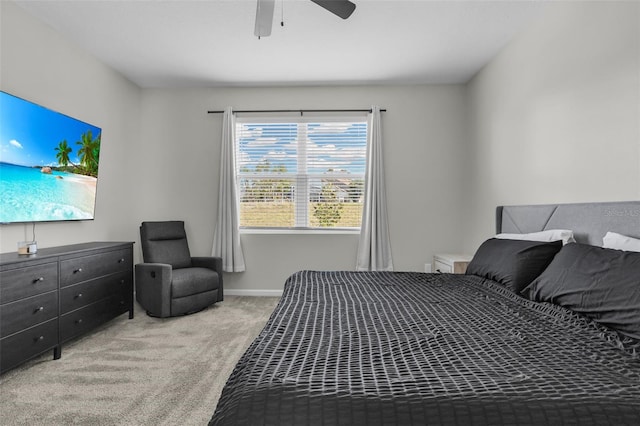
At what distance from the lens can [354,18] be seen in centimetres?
319

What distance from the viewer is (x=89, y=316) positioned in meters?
3.23

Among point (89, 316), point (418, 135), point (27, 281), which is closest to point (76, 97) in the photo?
point (27, 281)

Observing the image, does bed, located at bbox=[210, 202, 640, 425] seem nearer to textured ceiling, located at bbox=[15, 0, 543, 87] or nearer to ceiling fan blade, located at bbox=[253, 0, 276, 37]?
ceiling fan blade, located at bbox=[253, 0, 276, 37]

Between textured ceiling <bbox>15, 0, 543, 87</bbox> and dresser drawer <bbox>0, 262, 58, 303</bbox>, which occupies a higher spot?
textured ceiling <bbox>15, 0, 543, 87</bbox>

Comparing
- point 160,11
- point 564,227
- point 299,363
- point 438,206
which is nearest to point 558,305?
point 564,227

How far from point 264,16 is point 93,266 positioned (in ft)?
8.17

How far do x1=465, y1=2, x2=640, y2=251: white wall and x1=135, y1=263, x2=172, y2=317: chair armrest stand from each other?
3369 mm

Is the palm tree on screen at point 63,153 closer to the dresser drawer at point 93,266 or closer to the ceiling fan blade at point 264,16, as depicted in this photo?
the dresser drawer at point 93,266

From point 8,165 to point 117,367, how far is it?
164cm

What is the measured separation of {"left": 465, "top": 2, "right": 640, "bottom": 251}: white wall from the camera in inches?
87.3

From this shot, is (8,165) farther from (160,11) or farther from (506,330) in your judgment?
(506,330)

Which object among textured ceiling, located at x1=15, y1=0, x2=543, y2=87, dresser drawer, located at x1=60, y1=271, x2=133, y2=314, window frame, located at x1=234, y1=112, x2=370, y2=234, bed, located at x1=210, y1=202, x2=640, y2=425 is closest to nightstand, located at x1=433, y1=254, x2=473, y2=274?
window frame, located at x1=234, y1=112, x2=370, y2=234

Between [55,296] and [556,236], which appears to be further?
[55,296]

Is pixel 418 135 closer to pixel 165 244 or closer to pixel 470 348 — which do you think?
pixel 165 244
